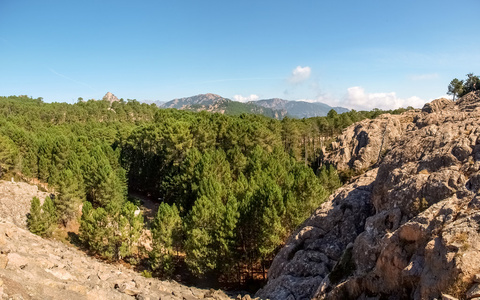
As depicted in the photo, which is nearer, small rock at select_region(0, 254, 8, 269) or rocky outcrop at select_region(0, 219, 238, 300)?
rocky outcrop at select_region(0, 219, 238, 300)

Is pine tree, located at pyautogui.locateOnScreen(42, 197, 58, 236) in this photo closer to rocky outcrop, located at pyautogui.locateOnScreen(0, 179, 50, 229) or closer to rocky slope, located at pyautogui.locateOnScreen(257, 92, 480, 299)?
rocky outcrop, located at pyautogui.locateOnScreen(0, 179, 50, 229)

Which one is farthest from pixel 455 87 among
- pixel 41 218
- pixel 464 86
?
pixel 41 218

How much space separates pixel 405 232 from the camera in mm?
15867

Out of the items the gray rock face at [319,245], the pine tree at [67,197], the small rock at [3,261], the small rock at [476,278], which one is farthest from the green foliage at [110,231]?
the small rock at [476,278]

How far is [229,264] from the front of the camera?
33594 millimetres

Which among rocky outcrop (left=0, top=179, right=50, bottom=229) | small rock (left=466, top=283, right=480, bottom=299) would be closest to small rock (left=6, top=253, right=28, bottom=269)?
small rock (left=466, top=283, right=480, bottom=299)

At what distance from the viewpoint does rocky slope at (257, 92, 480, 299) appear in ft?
42.9

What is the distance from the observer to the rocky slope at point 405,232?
13070 mm

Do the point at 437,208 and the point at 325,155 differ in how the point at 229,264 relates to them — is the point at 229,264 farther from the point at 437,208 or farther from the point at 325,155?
the point at 325,155

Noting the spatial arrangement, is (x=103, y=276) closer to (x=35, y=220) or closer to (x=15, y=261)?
(x=15, y=261)

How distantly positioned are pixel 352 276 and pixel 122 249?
99.2ft

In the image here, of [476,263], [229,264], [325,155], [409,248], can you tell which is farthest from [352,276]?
[325,155]

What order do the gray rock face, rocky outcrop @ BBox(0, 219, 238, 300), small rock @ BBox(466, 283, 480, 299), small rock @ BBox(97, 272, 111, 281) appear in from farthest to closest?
small rock @ BBox(97, 272, 111, 281) → the gray rock face → rocky outcrop @ BBox(0, 219, 238, 300) → small rock @ BBox(466, 283, 480, 299)

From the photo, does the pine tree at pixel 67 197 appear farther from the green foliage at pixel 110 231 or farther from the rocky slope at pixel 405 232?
the rocky slope at pixel 405 232
